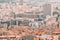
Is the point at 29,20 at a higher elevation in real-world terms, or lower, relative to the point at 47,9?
lower

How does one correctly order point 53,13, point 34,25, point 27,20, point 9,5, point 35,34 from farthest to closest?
1. point 9,5
2. point 53,13
3. point 27,20
4. point 34,25
5. point 35,34

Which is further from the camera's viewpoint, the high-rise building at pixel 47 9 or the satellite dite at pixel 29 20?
the high-rise building at pixel 47 9

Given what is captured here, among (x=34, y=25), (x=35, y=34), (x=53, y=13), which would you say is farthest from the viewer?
(x=53, y=13)

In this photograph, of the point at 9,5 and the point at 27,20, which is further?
the point at 9,5

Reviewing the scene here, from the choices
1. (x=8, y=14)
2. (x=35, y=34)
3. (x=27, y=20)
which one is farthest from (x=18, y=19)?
(x=35, y=34)

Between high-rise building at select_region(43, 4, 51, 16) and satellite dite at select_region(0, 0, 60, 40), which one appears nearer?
satellite dite at select_region(0, 0, 60, 40)

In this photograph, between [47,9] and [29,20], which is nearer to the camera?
[29,20]

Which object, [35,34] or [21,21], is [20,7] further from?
[35,34]
